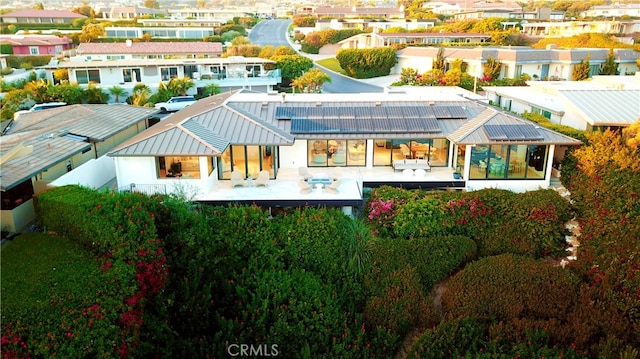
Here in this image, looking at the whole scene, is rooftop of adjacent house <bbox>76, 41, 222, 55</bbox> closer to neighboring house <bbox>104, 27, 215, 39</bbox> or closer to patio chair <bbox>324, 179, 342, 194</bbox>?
neighboring house <bbox>104, 27, 215, 39</bbox>

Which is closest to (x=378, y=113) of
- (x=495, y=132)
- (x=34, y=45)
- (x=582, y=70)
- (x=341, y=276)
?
(x=495, y=132)

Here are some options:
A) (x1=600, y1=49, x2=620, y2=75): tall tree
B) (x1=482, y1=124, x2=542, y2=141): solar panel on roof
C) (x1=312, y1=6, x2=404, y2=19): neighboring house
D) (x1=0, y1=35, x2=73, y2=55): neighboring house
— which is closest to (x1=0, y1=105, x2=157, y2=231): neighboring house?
(x1=482, y1=124, x2=542, y2=141): solar panel on roof

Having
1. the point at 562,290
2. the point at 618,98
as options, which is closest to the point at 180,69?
the point at 618,98

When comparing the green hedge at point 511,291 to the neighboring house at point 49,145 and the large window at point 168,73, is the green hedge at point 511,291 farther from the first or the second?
the large window at point 168,73

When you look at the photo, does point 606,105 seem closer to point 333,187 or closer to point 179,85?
point 333,187

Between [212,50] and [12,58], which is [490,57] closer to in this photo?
[212,50]

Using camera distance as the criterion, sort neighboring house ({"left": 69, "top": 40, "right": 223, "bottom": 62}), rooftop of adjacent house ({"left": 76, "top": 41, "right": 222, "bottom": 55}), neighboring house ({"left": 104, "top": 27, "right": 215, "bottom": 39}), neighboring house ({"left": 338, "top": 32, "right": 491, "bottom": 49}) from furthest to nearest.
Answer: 1. neighboring house ({"left": 104, "top": 27, "right": 215, "bottom": 39})
2. neighboring house ({"left": 338, "top": 32, "right": 491, "bottom": 49})
3. rooftop of adjacent house ({"left": 76, "top": 41, "right": 222, "bottom": 55})
4. neighboring house ({"left": 69, "top": 40, "right": 223, "bottom": 62})

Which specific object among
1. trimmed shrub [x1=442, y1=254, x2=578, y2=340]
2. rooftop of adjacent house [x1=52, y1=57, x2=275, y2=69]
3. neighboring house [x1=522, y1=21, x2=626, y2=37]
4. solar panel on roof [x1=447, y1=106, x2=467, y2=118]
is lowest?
trimmed shrub [x1=442, y1=254, x2=578, y2=340]
